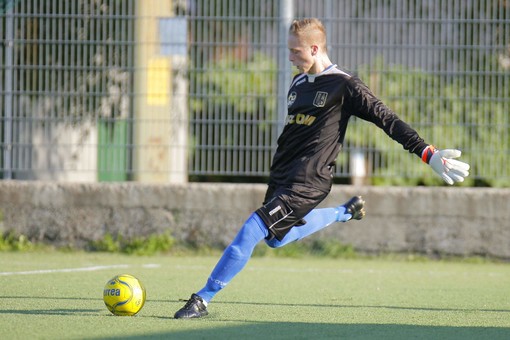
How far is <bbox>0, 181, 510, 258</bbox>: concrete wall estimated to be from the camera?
11273 mm

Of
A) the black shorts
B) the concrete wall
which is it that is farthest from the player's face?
the concrete wall

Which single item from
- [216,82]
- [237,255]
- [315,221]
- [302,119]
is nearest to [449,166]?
[302,119]

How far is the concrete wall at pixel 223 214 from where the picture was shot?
444 inches

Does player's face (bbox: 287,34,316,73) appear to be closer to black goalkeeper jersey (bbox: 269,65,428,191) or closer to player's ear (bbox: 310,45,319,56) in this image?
player's ear (bbox: 310,45,319,56)

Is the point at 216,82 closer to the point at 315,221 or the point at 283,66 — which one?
the point at 283,66

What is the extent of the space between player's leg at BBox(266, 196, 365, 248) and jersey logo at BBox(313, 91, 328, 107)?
0.82 meters

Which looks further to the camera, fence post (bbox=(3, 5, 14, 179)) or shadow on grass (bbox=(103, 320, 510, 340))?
fence post (bbox=(3, 5, 14, 179))

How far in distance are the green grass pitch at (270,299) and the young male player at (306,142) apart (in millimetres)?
450

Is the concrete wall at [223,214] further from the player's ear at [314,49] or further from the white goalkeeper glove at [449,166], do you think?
the white goalkeeper glove at [449,166]

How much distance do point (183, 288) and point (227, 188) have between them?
329cm

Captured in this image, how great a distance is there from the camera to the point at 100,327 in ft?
19.0

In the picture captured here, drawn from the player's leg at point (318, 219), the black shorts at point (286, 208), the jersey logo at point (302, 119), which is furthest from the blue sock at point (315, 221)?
the jersey logo at point (302, 119)

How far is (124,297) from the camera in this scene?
626 centimetres

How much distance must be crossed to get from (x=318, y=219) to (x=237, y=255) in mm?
1002
